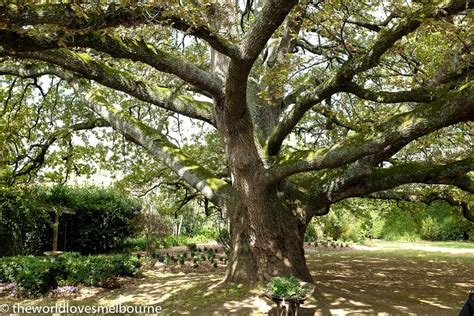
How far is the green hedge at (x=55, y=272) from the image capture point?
8.59m

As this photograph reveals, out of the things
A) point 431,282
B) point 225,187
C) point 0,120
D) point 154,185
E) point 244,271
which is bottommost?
point 431,282

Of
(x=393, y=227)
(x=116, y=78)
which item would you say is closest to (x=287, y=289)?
(x=116, y=78)

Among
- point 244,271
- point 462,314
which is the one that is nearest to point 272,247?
point 244,271

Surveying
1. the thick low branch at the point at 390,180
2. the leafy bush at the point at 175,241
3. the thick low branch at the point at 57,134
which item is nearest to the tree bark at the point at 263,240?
the thick low branch at the point at 390,180

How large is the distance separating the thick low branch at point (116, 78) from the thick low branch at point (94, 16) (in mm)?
1641

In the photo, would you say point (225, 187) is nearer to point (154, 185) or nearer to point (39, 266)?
point (39, 266)

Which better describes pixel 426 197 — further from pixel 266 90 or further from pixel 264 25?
pixel 264 25

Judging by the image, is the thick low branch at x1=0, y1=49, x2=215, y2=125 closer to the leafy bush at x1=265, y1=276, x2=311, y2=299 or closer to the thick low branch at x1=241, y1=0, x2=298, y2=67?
the thick low branch at x1=241, y1=0, x2=298, y2=67

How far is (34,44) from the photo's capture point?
437cm

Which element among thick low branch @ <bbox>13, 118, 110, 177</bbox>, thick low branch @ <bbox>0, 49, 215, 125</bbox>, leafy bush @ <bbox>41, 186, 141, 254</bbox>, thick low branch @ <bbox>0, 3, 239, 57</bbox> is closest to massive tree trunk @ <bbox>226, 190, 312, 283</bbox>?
thick low branch @ <bbox>0, 49, 215, 125</bbox>

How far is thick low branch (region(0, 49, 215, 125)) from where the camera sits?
6027 mm

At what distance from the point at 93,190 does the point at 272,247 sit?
1299 cm

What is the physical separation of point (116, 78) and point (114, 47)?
6.11 feet

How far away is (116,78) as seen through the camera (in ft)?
22.4
